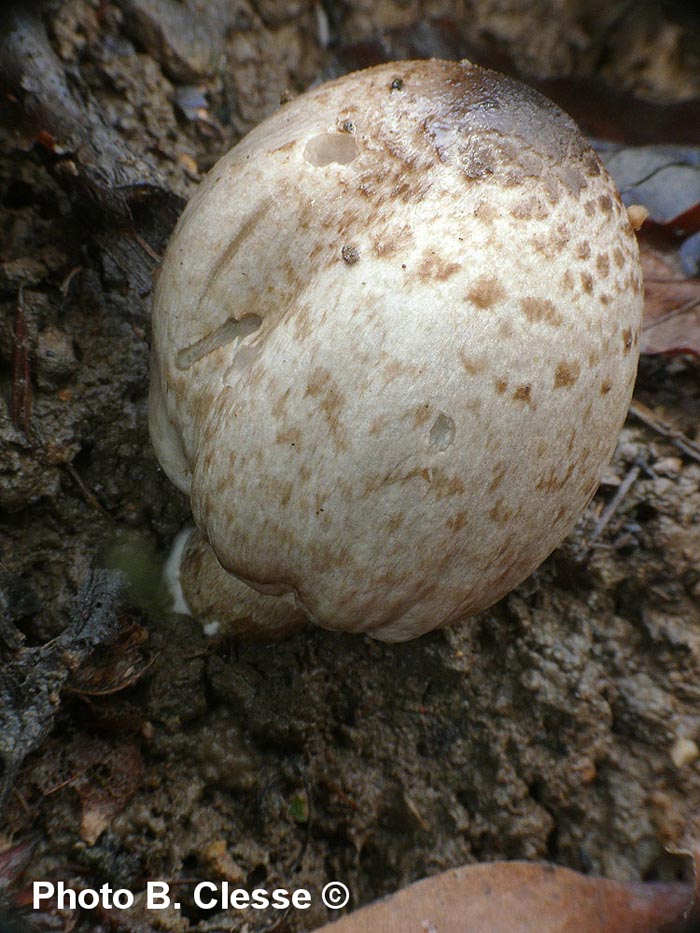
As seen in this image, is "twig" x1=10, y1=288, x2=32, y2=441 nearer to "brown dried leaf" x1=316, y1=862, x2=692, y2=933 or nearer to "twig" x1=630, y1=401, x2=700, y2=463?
"brown dried leaf" x1=316, y1=862, x2=692, y2=933

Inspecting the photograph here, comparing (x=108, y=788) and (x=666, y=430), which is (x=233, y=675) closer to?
(x=108, y=788)

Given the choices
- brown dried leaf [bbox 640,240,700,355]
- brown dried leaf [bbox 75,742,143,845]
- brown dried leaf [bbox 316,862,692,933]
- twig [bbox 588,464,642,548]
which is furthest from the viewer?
brown dried leaf [bbox 640,240,700,355]

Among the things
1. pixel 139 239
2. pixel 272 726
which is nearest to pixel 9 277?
pixel 139 239

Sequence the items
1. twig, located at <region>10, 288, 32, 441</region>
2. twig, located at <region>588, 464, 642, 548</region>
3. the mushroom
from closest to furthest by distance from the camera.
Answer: the mushroom → twig, located at <region>10, 288, 32, 441</region> → twig, located at <region>588, 464, 642, 548</region>

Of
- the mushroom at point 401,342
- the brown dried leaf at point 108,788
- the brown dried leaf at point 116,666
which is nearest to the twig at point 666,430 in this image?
the mushroom at point 401,342

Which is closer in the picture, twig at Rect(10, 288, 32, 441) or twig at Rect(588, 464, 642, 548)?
twig at Rect(10, 288, 32, 441)

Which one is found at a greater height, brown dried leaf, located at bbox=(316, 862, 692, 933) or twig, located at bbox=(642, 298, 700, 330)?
twig, located at bbox=(642, 298, 700, 330)

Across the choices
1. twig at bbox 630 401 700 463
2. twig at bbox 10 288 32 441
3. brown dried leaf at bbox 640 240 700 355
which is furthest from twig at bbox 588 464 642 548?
twig at bbox 10 288 32 441

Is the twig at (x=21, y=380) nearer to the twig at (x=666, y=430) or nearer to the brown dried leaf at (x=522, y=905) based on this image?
the brown dried leaf at (x=522, y=905)
